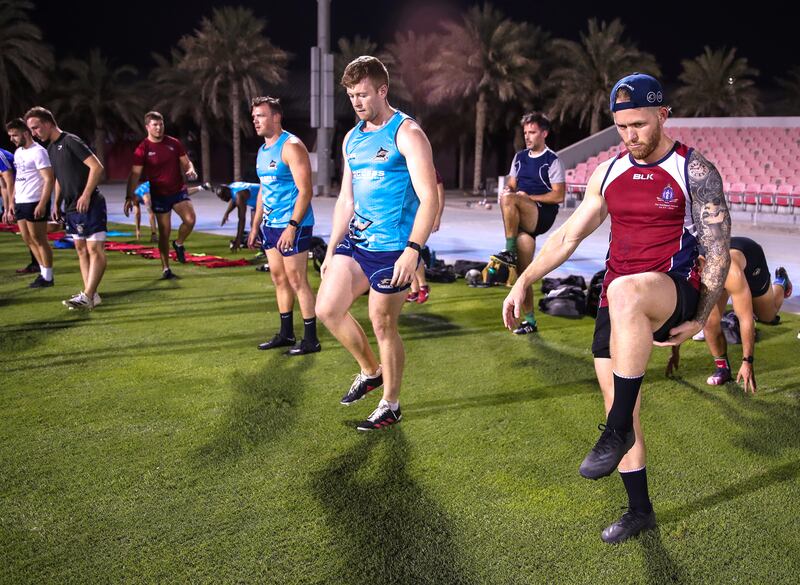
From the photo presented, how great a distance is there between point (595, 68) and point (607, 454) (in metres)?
36.6

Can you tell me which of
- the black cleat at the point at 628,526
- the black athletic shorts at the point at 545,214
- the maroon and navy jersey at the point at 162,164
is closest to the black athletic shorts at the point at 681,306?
the black cleat at the point at 628,526

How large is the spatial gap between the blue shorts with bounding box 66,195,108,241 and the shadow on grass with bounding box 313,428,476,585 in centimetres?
492

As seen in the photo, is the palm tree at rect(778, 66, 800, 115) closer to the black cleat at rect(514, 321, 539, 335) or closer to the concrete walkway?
the concrete walkway

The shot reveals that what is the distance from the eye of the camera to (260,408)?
484 cm

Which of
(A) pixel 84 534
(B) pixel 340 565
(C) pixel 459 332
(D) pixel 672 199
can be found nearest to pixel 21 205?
(C) pixel 459 332

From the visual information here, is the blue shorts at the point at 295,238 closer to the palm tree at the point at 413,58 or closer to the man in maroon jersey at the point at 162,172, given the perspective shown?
the man in maroon jersey at the point at 162,172

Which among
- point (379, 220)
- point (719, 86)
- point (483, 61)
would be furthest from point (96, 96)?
point (379, 220)

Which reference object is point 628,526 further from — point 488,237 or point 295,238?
point 488,237

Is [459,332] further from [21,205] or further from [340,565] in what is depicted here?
[21,205]

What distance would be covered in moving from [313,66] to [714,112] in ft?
76.5

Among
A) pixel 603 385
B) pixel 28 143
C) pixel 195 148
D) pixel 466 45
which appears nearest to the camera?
pixel 603 385

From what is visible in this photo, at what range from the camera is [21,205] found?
29.7ft

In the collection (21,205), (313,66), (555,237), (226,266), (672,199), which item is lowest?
(226,266)

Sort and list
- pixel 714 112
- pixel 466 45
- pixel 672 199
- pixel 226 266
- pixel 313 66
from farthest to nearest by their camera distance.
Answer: pixel 714 112 → pixel 466 45 → pixel 313 66 → pixel 226 266 → pixel 672 199
